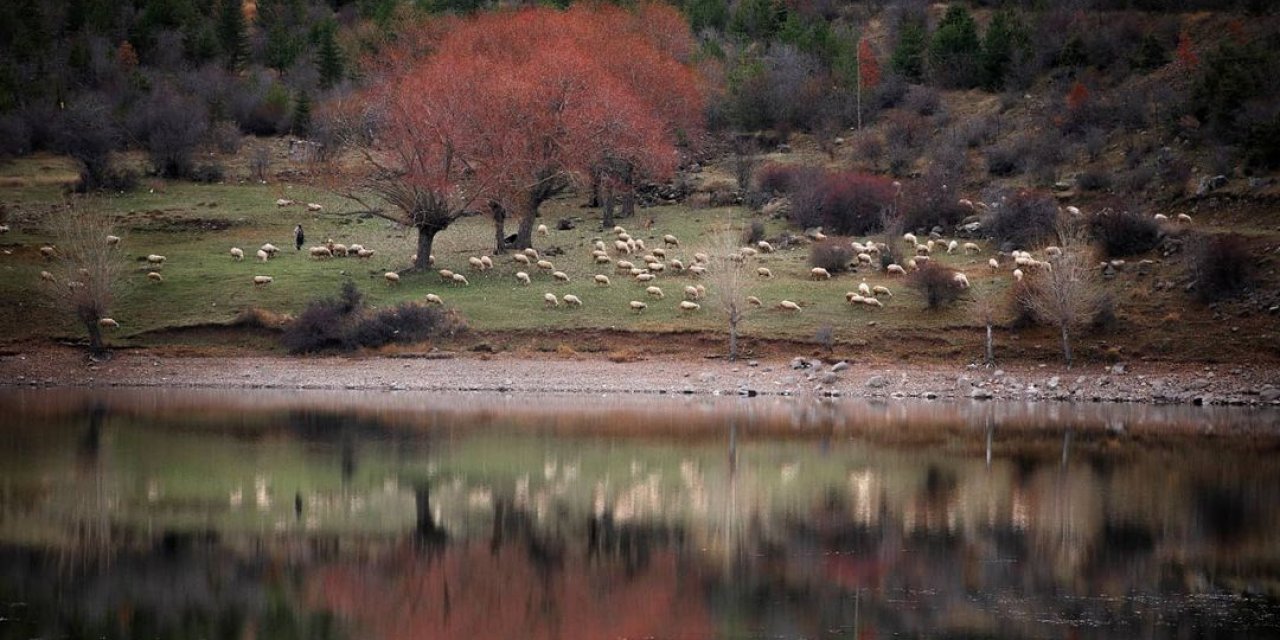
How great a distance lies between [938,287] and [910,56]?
4617cm

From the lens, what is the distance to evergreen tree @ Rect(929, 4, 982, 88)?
9175 cm

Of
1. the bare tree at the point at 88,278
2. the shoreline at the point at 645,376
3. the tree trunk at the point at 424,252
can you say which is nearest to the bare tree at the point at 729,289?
the shoreline at the point at 645,376

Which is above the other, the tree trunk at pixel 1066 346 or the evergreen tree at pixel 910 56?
the evergreen tree at pixel 910 56

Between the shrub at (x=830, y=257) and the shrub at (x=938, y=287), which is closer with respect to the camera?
→ the shrub at (x=938, y=287)

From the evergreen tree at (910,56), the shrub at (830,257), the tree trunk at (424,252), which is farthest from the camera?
the evergreen tree at (910,56)

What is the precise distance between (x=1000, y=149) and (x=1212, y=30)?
60.1 ft

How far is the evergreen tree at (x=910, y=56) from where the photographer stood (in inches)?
3711

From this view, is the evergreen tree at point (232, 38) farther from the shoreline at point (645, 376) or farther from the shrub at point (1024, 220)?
the shrub at point (1024, 220)

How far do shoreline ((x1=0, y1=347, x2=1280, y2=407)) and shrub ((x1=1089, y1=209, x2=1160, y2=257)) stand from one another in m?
9.94

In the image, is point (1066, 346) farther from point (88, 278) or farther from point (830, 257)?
point (88, 278)

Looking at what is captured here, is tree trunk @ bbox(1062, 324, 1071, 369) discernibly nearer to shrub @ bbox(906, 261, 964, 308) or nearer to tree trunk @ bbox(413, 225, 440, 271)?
shrub @ bbox(906, 261, 964, 308)

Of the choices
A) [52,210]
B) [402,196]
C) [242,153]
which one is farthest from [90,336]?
[242,153]

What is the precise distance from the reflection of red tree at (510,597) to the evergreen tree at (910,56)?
7374cm

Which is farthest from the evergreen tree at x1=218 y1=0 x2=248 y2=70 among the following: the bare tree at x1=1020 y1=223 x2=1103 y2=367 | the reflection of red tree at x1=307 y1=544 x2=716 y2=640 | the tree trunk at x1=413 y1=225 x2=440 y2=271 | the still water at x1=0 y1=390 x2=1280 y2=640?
the reflection of red tree at x1=307 y1=544 x2=716 y2=640
